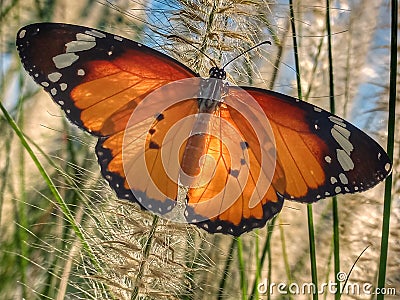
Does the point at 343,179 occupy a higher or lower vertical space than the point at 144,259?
higher

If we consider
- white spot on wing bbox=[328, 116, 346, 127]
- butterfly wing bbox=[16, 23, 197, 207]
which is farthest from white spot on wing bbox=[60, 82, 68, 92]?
white spot on wing bbox=[328, 116, 346, 127]

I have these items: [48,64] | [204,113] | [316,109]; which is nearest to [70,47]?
[48,64]

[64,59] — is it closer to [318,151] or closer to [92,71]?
[92,71]

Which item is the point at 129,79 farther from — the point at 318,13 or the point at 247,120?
the point at 318,13

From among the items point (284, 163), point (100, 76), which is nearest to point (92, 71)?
point (100, 76)

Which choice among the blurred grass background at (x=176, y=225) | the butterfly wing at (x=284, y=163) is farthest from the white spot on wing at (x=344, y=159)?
the blurred grass background at (x=176, y=225)

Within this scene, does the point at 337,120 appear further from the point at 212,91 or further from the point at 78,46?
the point at 78,46
